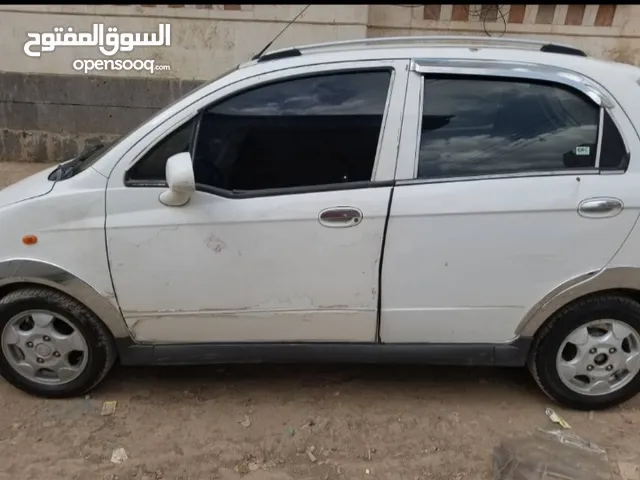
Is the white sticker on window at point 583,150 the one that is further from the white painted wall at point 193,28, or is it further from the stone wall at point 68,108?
the stone wall at point 68,108

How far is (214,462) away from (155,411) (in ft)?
1.74

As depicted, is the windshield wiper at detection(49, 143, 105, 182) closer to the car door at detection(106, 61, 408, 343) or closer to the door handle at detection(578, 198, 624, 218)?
the car door at detection(106, 61, 408, 343)

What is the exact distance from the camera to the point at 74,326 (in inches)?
115

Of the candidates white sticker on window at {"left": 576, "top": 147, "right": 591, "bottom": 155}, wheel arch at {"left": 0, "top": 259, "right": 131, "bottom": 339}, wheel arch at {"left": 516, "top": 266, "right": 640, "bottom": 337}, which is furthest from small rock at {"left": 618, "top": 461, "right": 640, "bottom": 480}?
wheel arch at {"left": 0, "top": 259, "right": 131, "bottom": 339}

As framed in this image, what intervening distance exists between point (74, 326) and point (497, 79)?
2396mm

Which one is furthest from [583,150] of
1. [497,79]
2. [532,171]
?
[497,79]

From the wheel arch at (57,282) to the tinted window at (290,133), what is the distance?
78cm

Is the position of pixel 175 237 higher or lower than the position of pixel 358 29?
lower

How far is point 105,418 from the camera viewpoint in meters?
3.00

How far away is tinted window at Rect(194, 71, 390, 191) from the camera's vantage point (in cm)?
271

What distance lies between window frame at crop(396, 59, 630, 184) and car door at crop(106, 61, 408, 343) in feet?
0.23

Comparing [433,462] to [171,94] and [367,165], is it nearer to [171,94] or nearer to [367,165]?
[367,165]

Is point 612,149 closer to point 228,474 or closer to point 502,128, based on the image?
point 502,128

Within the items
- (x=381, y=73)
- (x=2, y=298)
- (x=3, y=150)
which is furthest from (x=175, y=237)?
(x=3, y=150)
